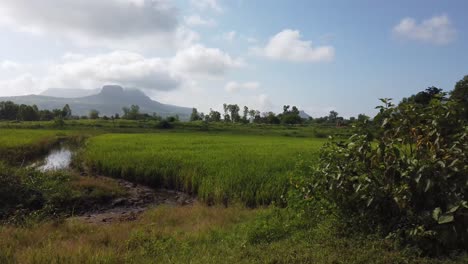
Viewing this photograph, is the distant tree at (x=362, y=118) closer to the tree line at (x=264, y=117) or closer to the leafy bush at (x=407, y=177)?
the leafy bush at (x=407, y=177)

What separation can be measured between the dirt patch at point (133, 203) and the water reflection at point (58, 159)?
4.86 m

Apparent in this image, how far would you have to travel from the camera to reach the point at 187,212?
773 cm

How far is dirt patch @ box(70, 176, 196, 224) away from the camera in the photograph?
7.96 meters

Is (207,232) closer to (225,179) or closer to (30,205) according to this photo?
(225,179)

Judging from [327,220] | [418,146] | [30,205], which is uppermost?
[418,146]

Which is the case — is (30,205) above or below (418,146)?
below

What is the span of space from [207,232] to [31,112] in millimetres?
72276

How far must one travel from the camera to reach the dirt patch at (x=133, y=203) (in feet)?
26.1

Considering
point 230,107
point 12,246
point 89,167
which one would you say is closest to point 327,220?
point 12,246

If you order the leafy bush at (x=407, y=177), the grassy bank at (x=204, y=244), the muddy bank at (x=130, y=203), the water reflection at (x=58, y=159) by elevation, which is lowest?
the muddy bank at (x=130, y=203)

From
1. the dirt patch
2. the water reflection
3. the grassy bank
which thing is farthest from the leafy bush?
the water reflection

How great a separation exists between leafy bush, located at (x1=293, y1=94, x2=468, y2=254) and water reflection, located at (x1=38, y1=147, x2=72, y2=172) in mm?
12875

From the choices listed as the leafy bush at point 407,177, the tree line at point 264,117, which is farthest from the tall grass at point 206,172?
the tree line at point 264,117

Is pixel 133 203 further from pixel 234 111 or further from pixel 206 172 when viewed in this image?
pixel 234 111
